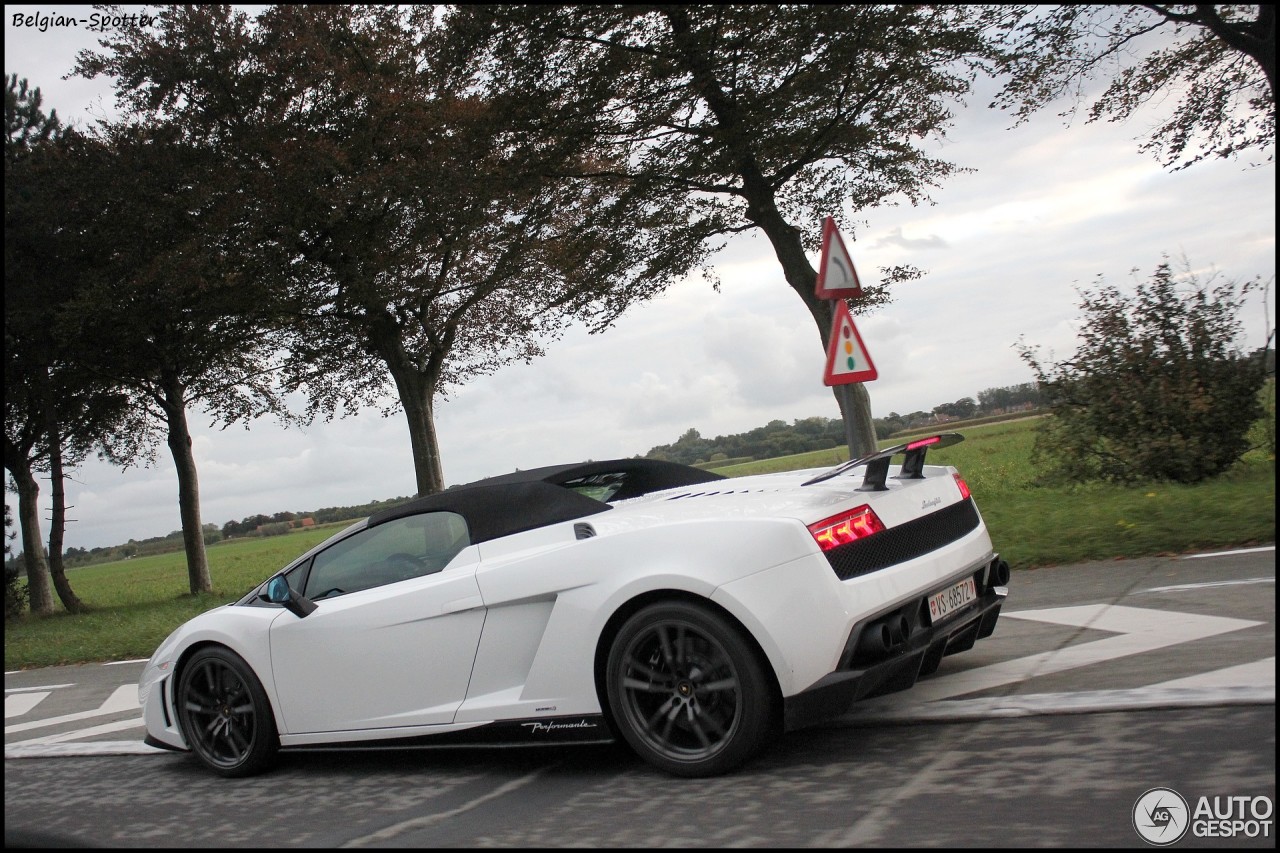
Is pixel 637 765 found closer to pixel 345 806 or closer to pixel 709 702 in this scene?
pixel 709 702

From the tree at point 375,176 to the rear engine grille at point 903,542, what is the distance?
13.4 m

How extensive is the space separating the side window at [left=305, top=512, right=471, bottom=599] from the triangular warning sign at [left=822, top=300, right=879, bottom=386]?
352 cm

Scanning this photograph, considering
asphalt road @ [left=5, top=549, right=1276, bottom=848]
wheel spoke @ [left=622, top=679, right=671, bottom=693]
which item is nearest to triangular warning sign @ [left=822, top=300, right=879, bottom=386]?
asphalt road @ [left=5, top=549, right=1276, bottom=848]

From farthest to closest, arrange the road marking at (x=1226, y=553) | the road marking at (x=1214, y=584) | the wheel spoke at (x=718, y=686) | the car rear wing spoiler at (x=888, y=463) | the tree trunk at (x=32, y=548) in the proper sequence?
the tree trunk at (x=32, y=548) → the road marking at (x=1226, y=553) → the road marking at (x=1214, y=584) → the car rear wing spoiler at (x=888, y=463) → the wheel spoke at (x=718, y=686)

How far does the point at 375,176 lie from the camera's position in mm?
20156

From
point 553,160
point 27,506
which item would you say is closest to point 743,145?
point 553,160

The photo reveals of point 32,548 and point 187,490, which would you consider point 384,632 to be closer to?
point 187,490

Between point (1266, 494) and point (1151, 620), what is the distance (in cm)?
441

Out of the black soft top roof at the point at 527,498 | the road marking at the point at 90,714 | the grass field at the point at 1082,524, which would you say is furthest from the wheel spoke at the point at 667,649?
the road marking at the point at 90,714

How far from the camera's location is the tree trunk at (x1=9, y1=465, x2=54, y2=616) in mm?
26578

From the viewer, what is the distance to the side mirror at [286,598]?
17.8 feet

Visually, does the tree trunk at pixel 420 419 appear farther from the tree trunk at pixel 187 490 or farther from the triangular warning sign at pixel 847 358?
the triangular warning sign at pixel 847 358

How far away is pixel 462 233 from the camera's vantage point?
2053 centimetres

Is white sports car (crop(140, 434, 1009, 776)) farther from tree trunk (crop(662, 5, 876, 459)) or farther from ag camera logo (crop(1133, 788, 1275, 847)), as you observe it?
tree trunk (crop(662, 5, 876, 459))
